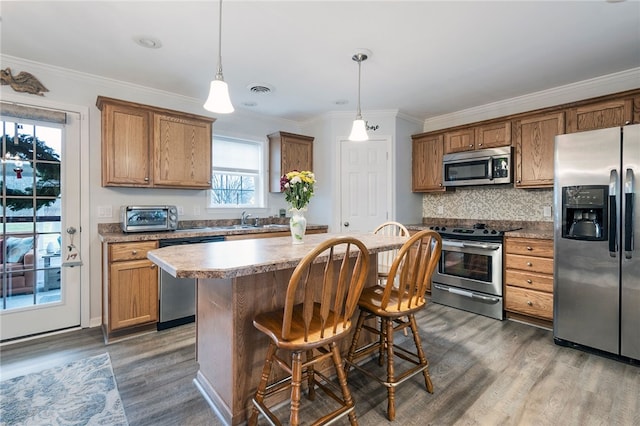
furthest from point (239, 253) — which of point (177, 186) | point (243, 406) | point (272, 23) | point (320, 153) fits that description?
point (320, 153)

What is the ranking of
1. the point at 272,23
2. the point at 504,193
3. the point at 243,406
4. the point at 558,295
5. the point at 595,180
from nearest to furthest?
the point at 243,406 → the point at 272,23 → the point at 595,180 → the point at 558,295 → the point at 504,193

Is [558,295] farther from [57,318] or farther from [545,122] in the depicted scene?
[57,318]

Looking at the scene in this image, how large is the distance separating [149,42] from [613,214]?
3.82 meters

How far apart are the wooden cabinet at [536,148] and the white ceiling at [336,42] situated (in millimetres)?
394

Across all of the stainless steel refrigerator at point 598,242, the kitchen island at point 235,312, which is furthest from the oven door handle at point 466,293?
the kitchen island at point 235,312

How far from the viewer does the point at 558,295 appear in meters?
2.67

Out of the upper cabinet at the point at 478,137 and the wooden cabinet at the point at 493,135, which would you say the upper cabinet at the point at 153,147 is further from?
the wooden cabinet at the point at 493,135

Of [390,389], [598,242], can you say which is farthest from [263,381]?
[598,242]

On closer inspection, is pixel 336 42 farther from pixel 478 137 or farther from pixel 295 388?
pixel 295 388

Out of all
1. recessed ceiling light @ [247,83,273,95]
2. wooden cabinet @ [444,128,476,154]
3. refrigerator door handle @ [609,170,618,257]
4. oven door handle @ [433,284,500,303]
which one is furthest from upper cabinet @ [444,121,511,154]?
recessed ceiling light @ [247,83,273,95]

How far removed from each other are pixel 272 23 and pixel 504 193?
330 centimetres

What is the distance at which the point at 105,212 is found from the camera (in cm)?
319

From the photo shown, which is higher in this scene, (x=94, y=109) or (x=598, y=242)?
(x=94, y=109)

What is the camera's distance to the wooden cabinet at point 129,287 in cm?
271
